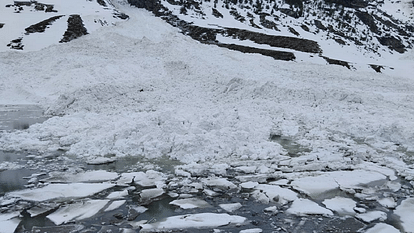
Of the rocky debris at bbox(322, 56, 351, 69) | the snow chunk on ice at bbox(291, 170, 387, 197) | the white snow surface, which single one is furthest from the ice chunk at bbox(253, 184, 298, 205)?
the rocky debris at bbox(322, 56, 351, 69)

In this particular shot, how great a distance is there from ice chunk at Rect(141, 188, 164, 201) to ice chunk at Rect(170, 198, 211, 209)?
0.48 m

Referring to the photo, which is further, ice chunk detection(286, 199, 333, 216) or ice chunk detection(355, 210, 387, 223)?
ice chunk detection(286, 199, 333, 216)

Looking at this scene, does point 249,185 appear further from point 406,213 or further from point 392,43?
point 392,43

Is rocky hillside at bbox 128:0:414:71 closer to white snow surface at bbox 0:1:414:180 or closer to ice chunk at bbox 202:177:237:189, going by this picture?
white snow surface at bbox 0:1:414:180

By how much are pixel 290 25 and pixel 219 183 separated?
36505 millimetres

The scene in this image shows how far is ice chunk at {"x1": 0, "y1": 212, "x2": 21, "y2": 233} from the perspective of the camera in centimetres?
530

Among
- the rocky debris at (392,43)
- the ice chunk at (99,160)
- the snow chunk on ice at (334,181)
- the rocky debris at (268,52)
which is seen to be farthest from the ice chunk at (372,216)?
the rocky debris at (392,43)

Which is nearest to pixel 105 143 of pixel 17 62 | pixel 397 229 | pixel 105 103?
pixel 105 103

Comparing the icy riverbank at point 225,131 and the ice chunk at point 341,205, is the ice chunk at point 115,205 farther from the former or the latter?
the ice chunk at point 341,205

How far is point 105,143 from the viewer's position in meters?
9.11

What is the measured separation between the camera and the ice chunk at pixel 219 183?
713 cm

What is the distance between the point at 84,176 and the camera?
24.6ft

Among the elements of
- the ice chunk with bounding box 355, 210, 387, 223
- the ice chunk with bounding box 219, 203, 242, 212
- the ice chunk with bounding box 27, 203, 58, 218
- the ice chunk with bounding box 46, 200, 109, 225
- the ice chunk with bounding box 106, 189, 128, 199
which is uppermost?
the ice chunk with bounding box 355, 210, 387, 223

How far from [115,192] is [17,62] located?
1646 centimetres
